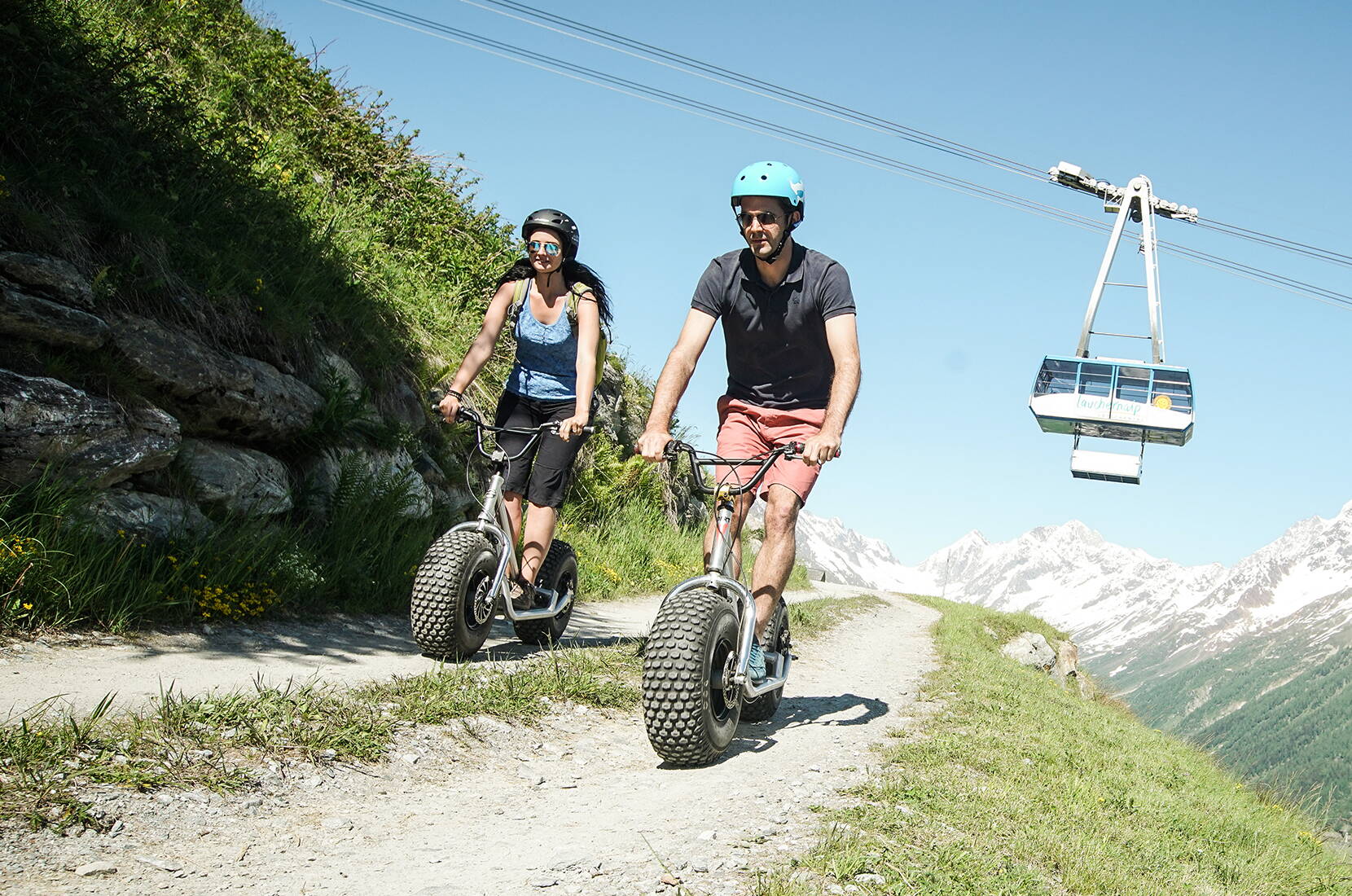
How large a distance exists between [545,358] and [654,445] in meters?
2.14

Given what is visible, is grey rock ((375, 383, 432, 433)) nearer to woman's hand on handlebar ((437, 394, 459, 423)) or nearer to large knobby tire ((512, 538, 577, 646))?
large knobby tire ((512, 538, 577, 646))

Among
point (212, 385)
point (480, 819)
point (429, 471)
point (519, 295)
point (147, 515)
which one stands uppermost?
point (519, 295)

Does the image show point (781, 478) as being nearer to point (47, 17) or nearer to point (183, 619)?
point (183, 619)

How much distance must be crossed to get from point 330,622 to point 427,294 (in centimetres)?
625

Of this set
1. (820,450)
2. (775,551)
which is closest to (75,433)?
(775,551)

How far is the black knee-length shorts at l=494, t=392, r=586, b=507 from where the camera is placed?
6.09 m

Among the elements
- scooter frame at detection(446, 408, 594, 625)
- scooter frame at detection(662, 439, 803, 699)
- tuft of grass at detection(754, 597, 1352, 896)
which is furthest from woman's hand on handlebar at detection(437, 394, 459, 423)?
tuft of grass at detection(754, 597, 1352, 896)

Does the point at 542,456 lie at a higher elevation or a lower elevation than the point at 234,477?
higher

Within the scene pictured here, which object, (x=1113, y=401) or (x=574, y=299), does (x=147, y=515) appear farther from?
(x=1113, y=401)

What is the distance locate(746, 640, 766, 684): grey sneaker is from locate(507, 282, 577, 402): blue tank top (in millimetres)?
2247

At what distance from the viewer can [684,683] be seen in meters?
3.99

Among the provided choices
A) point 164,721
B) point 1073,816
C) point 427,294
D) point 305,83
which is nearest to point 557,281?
point 164,721

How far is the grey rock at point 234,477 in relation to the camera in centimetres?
632

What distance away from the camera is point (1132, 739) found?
739cm
